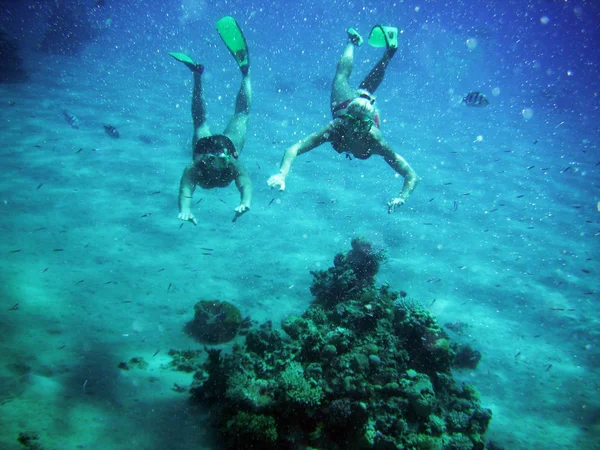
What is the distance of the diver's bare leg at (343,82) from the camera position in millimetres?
7855

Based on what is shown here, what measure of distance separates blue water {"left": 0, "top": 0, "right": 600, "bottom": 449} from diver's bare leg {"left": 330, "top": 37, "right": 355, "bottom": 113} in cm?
381

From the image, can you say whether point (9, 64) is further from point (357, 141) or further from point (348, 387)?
point (348, 387)

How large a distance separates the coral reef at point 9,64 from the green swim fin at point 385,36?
78.6ft

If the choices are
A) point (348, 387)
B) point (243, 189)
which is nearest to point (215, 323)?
point (243, 189)

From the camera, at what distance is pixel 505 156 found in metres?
21.3

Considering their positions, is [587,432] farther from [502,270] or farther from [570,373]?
[502,270]

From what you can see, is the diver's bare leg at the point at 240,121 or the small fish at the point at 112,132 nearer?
the diver's bare leg at the point at 240,121

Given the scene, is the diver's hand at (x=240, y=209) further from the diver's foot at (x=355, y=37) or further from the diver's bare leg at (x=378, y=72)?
the diver's foot at (x=355, y=37)

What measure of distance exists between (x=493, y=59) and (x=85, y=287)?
358 ft

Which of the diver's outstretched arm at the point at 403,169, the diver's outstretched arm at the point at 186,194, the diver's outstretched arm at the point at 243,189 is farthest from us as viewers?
the diver's outstretched arm at the point at 403,169

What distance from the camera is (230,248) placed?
9.44 meters

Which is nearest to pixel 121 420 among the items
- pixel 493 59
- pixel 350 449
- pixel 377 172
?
pixel 350 449

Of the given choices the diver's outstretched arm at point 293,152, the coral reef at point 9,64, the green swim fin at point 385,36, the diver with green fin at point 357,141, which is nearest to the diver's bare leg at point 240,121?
the diver with green fin at point 357,141

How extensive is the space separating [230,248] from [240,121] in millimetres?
3865
